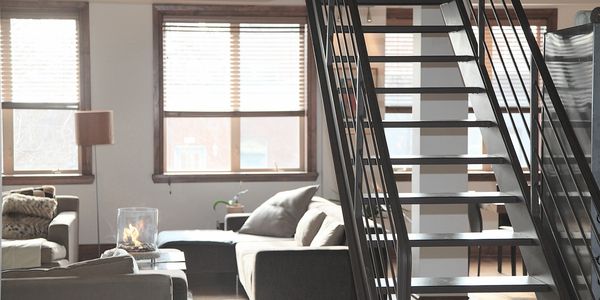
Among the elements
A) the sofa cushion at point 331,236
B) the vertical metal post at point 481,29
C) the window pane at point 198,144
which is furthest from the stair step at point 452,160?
the window pane at point 198,144

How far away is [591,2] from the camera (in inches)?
346

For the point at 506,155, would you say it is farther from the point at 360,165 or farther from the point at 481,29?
the point at 360,165

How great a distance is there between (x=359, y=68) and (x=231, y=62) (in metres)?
5.13

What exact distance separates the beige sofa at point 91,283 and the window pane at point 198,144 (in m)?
4.75

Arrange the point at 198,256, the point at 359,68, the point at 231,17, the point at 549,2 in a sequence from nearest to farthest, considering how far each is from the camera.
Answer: the point at 359,68 < the point at 198,256 < the point at 549,2 < the point at 231,17

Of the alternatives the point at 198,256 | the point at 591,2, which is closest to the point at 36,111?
the point at 198,256

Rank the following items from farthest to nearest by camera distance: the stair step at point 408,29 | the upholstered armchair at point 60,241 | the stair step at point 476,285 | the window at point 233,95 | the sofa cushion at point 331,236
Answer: the window at point 233,95 < the upholstered armchair at point 60,241 < the sofa cushion at point 331,236 < the stair step at point 408,29 < the stair step at point 476,285

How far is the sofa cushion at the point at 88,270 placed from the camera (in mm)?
4480

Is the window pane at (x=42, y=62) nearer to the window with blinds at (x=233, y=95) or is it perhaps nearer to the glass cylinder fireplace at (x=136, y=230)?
the window with blinds at (x=233, y=95)

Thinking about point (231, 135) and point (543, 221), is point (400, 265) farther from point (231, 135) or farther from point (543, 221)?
point (231, 135)

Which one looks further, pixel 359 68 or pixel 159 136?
pixel 159 136

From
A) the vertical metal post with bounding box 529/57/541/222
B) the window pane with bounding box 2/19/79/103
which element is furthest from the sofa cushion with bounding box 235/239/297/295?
the window pane with bounding box 2/19/79/103

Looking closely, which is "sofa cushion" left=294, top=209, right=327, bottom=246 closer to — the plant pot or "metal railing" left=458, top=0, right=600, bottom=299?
the plant pot

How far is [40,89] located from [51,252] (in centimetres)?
231
